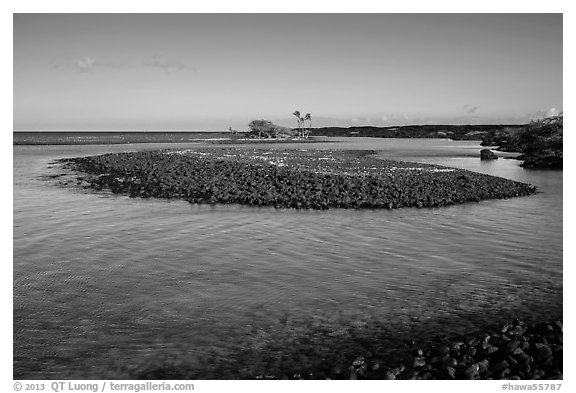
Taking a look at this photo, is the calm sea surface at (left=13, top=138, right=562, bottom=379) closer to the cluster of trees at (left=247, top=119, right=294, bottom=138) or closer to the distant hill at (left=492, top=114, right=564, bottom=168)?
the distant hill at (left=492, top=114, right=564, bottom=168)

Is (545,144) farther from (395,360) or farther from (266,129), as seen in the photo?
(266,129)

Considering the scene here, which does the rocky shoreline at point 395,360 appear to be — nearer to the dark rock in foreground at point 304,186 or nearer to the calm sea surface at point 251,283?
the calm sea surface at point 251,283

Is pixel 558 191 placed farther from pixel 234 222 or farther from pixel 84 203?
pixel 84 203

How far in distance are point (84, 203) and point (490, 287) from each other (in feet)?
60.0

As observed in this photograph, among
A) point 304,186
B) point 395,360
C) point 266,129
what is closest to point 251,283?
point 395,360

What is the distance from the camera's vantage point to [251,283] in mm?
12180

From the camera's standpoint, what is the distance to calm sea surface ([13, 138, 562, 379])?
907 centimetres

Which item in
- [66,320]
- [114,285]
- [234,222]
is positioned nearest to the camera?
[66,320]

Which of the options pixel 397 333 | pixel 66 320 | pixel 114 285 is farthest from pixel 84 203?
pixel 397 333

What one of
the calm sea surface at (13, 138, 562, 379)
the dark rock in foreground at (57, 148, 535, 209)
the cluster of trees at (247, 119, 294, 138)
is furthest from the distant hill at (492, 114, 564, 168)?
the cluster of trees at (247, 119, 294, 138)

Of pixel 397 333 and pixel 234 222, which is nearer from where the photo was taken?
→ pixel 397 333
